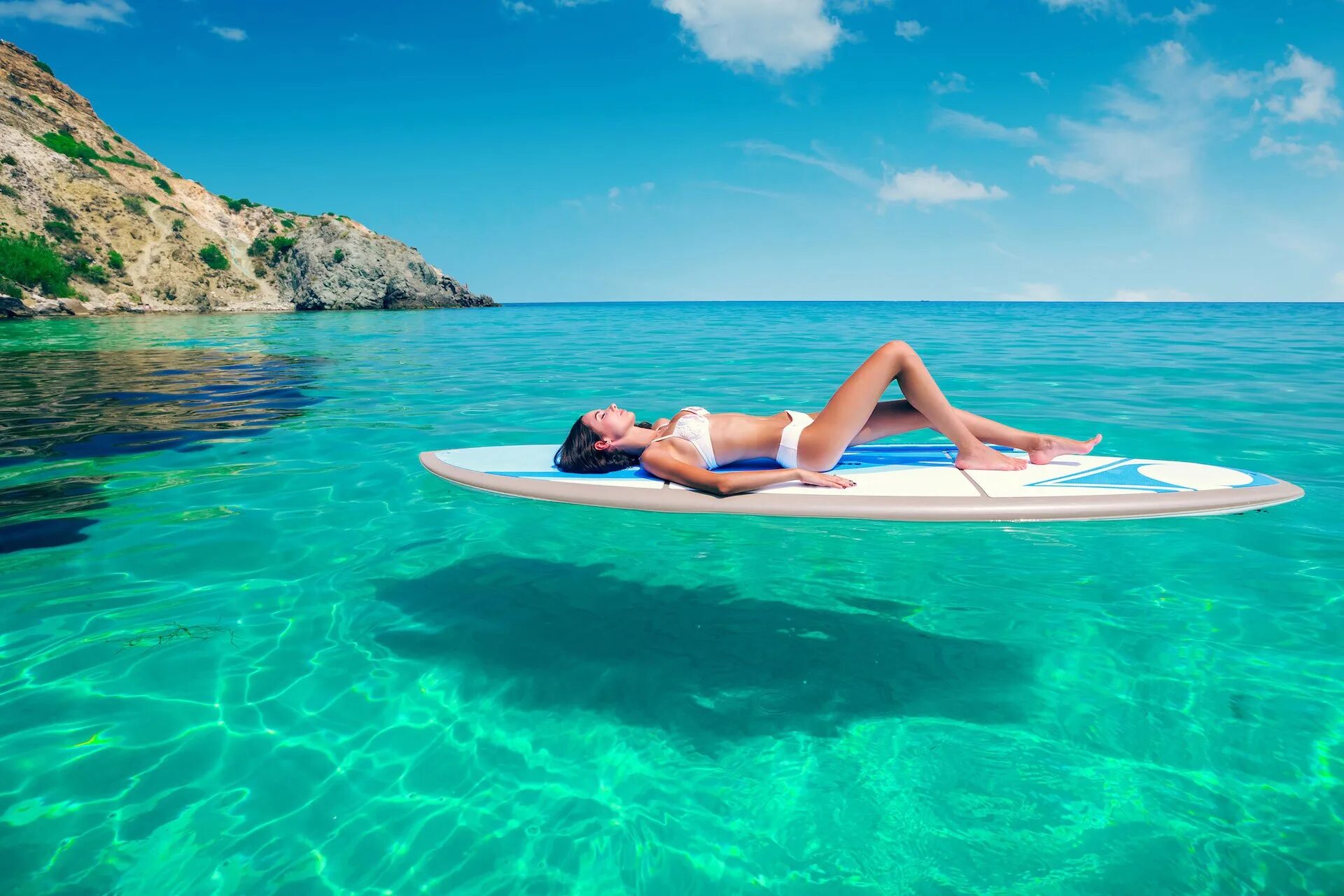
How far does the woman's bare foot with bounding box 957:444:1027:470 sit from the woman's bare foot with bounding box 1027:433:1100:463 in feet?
0.61

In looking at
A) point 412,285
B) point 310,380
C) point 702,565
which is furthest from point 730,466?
point 412,285

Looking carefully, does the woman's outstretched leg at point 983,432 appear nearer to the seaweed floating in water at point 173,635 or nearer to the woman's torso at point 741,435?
the woman's torso at point 741,435

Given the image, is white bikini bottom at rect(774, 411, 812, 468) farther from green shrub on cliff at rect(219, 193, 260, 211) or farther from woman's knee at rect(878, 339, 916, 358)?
green shrub on cliff at rect(219, 193, 260, 211)

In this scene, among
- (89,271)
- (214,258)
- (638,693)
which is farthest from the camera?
(214,258)

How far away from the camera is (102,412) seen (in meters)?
9.61

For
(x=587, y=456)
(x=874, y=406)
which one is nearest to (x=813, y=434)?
(x=874, y=406)

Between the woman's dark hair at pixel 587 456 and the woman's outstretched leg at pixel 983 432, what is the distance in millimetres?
1619

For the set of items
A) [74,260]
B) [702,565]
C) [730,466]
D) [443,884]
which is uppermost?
[74,260]

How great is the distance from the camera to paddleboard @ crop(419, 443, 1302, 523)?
137 inches

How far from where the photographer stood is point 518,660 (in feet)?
12.6

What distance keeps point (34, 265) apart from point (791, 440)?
4310 centimetres

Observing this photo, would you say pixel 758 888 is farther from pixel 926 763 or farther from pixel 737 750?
pixel 926 763

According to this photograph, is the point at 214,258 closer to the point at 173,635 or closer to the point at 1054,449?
the point at 173,635

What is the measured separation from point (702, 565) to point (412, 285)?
6005 cm
